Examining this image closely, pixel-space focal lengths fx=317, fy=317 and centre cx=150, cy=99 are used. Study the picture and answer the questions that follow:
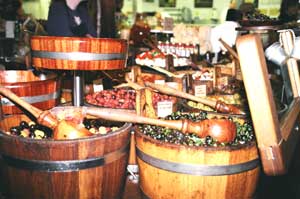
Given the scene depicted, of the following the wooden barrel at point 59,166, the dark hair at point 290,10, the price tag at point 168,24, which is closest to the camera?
the wooden barrel at point 59,166

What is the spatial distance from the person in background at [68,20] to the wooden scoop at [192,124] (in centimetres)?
172

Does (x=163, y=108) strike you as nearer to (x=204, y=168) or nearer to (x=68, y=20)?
(x=204, y=168)

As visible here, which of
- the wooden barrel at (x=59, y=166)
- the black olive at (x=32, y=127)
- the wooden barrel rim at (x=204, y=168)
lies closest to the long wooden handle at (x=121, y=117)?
the wooden barrel at (x=59, y=166)

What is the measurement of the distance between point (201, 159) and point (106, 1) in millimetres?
8006

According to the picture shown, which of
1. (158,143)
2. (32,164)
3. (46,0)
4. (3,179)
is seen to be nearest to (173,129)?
(158,143)

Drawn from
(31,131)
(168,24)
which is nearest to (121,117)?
(31,131)

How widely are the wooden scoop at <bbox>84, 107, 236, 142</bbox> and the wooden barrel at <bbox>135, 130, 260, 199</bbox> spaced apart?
140mm

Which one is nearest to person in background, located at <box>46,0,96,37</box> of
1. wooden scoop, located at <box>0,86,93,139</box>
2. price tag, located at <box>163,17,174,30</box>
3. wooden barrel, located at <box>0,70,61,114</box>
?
wooden barrel, located at <box>0,70,61,114</box>

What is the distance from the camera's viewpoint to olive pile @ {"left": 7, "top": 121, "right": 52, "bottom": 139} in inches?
103

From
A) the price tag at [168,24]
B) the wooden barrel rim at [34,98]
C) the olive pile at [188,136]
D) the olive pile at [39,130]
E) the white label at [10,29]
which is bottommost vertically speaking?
the olive pile at [39,130]

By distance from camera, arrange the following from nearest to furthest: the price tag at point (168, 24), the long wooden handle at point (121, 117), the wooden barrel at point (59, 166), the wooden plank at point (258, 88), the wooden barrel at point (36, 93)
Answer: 1. the wooden plank at point (258, 88)
2. the wooden barrel at point (59, 166)
3. the long wooden handle at point (121, 117)
4. the wooden barrel at point (36, 93)
5. the price tag at point (168, 24)

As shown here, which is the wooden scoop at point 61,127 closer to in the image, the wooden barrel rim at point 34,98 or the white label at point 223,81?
the wooden barrel rim at point 34,98

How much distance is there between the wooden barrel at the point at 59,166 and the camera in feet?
7.38

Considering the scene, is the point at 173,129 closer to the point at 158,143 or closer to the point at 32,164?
the point at 158,143
